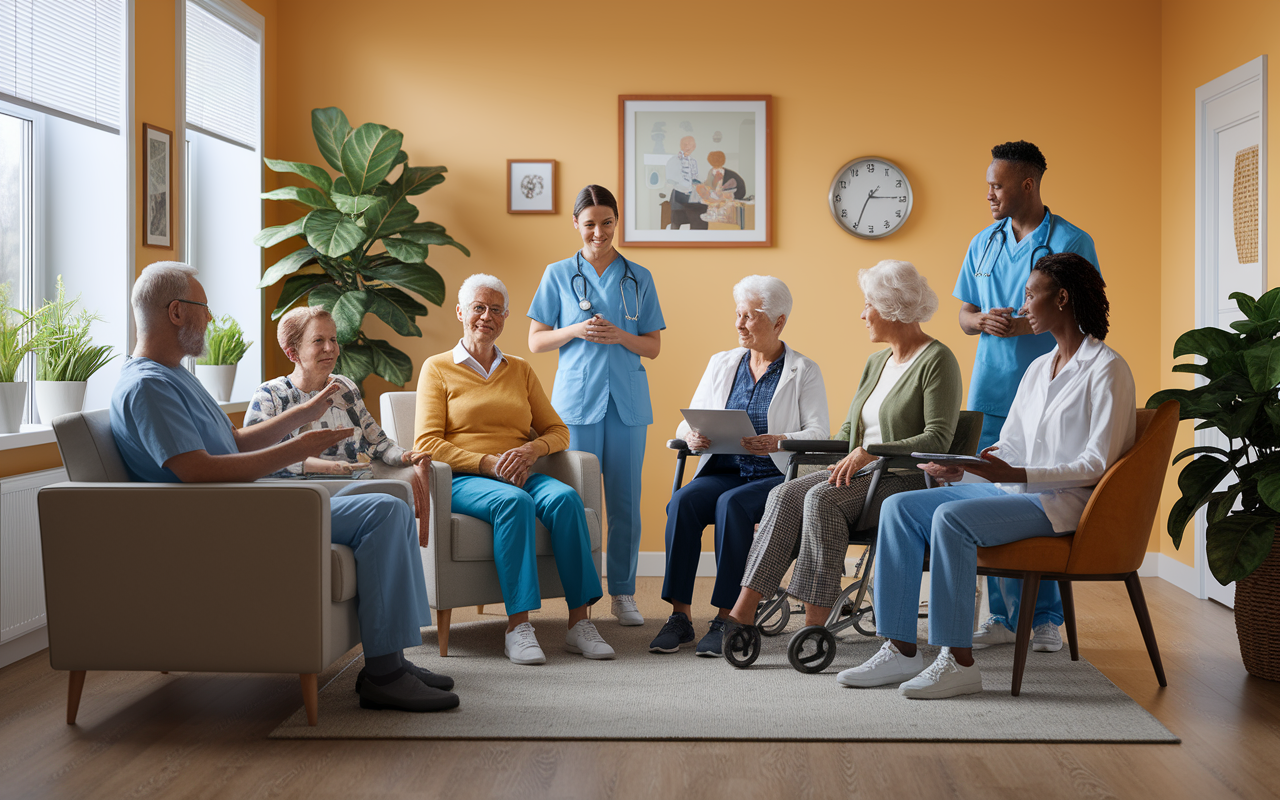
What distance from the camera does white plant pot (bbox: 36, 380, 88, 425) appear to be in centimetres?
333

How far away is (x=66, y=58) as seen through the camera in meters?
3.52

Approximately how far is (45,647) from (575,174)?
2876 mm

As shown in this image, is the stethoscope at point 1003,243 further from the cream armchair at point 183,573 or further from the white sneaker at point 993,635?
the cream armchair at point 183,573

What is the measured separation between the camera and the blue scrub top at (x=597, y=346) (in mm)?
3818

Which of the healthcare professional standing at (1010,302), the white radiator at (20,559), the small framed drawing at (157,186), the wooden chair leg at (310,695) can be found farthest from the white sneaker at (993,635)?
the small framed drawing at (157,186)

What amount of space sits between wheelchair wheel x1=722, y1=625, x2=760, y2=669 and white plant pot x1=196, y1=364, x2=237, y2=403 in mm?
2359

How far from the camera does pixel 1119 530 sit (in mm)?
2777

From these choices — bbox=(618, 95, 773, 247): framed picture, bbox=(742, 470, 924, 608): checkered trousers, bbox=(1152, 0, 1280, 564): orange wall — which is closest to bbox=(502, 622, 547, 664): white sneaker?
bbox=(742, 470, 924, 608): checkered trousers

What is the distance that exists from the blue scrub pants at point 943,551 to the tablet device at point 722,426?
0.62 metres

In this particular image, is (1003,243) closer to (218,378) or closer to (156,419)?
(156,419)

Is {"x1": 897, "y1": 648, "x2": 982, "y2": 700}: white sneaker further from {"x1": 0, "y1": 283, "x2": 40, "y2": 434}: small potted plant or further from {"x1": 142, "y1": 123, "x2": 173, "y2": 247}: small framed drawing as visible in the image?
{"x1": 142, "y1": 123, "x2": 173, "y2": 247}: small framed drawing

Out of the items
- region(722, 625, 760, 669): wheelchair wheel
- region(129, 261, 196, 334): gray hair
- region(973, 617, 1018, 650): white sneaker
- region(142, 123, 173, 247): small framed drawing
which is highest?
region(142, 123, 173, 247): small framed drawing

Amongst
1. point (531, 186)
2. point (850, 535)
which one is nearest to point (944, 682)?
point (850, 535)

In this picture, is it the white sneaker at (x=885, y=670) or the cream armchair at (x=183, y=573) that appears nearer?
the cream armchair at (x=183, y=573)
